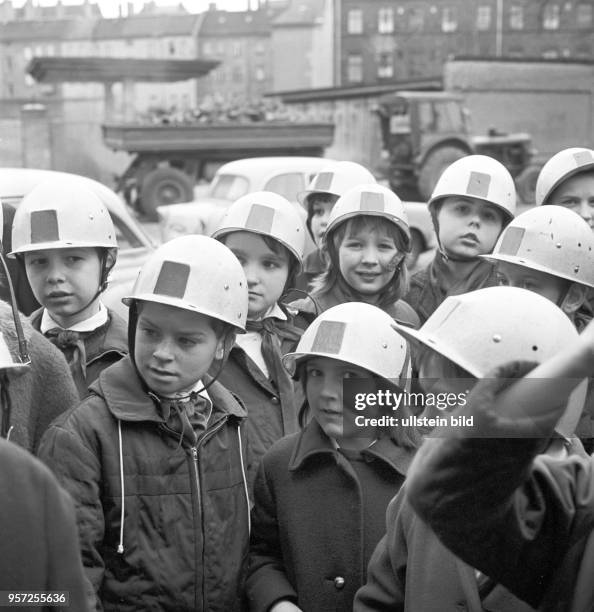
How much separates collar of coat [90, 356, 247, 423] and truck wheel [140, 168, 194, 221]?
19942 millimetres

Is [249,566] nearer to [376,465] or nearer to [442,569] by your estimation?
[376,465]

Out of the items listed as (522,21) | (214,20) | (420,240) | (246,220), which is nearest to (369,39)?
(522,21)

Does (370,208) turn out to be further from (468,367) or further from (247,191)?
(247,191)

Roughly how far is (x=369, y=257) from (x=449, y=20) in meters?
52.4

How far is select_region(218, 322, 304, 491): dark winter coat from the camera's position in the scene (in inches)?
152

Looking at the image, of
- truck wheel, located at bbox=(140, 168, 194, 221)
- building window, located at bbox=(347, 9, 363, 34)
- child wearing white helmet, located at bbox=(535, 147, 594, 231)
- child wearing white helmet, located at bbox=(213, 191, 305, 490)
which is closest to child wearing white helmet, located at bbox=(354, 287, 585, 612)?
child wearing white helmet, located at bbox=(213, 191, 305, 490)

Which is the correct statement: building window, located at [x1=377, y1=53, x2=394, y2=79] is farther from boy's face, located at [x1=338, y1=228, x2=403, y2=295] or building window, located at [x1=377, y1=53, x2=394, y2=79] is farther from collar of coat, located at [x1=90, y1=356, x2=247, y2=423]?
collar of coat, located at [x1=90, y1=356, x2=247, y2=423]

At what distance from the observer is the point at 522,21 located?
178 feet

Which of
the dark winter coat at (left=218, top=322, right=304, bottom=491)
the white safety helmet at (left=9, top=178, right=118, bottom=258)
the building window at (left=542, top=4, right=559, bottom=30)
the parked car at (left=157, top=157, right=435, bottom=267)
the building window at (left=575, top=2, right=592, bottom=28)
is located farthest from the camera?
the building window at (left=542, top=4, right=559, bottom=30)

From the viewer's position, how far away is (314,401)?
3236 mm

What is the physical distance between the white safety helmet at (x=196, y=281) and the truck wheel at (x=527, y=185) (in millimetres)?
20942

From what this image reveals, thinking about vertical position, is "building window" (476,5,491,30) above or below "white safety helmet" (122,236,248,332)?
above

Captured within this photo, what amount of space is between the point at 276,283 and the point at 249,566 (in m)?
1.57

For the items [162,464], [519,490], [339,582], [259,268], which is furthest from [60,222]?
[519,490]
